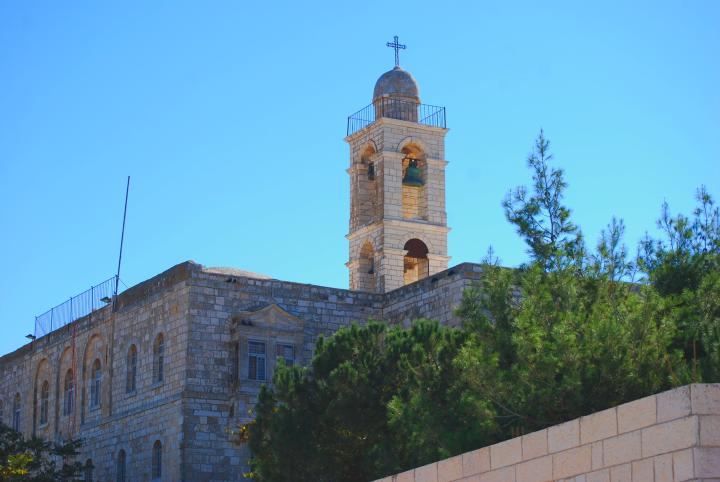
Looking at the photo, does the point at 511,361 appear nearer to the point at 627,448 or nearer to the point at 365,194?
the point at 627,448

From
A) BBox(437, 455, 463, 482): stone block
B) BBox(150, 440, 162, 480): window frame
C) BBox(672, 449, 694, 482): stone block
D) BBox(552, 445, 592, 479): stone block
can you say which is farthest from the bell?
BBox(672, 449, 694, 482): stone block

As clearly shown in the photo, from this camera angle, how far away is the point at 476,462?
56.6ft

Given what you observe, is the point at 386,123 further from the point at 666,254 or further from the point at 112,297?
the point at 666,254

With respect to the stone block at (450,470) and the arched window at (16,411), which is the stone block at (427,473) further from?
the arched window at (16,411)

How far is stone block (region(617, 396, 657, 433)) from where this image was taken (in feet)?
46.9

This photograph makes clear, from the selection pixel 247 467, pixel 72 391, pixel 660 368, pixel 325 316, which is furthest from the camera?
pixel 72 391

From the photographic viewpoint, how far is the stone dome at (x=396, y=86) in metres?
44.0

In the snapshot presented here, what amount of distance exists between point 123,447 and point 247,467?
384 centimetres

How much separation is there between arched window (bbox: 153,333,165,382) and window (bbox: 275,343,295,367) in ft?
9.26

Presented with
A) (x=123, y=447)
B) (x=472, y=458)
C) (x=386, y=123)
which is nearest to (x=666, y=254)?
(x=472, y=458)

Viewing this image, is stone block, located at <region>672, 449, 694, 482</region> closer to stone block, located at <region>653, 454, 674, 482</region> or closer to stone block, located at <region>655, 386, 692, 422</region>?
stone block, located at <region>653, 454, 674, 482</region>

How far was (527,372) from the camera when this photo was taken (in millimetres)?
20047

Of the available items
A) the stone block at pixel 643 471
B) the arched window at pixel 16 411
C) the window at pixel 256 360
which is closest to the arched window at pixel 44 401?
the arched window at pixel 16 411

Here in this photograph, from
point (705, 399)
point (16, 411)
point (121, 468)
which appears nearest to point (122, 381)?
point (121, 468)
